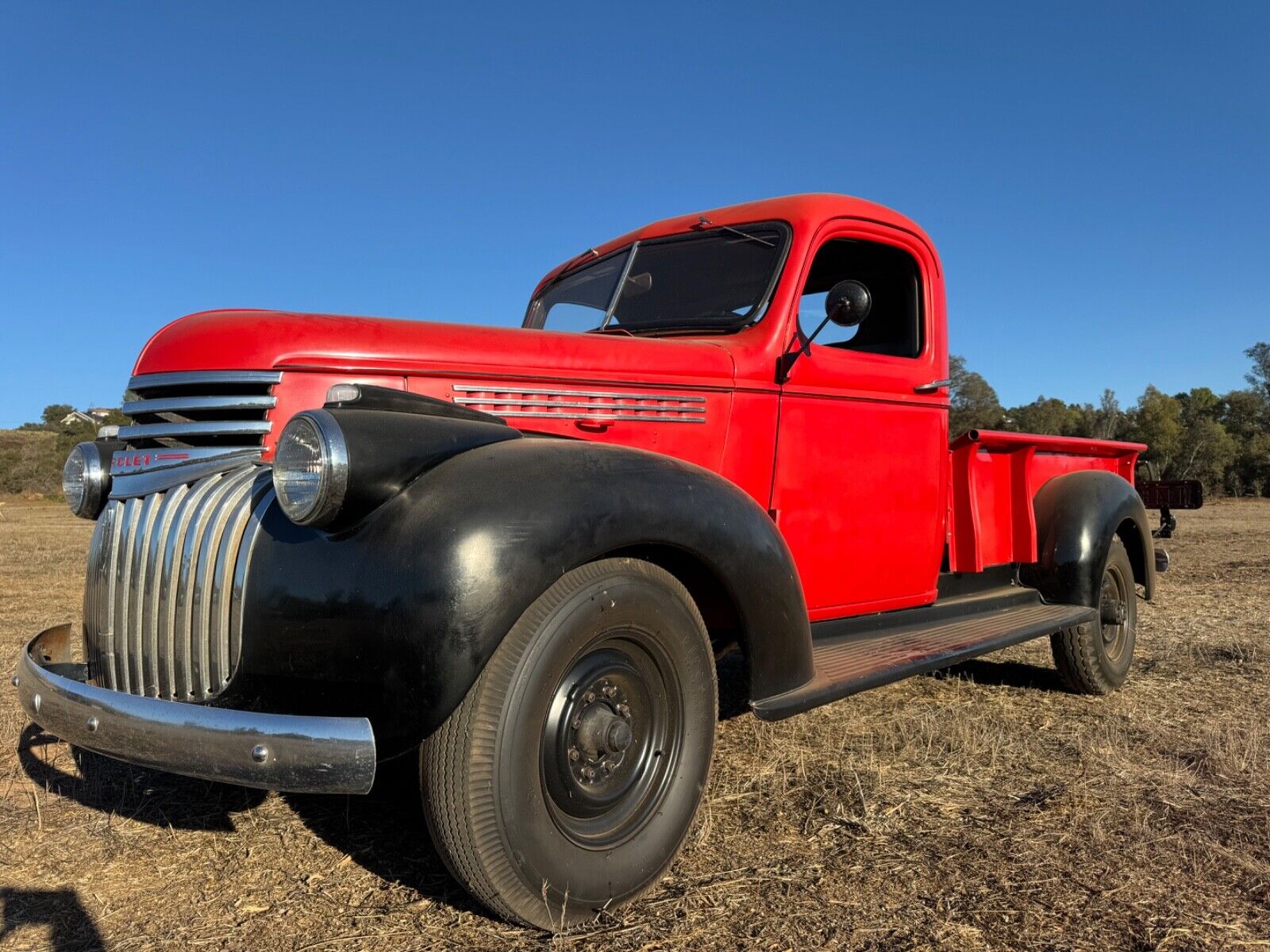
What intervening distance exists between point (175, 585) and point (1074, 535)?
12.9ft

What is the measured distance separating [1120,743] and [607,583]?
2594mm

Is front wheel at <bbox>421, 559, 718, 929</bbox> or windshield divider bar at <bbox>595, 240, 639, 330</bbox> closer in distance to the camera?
front wheel at <bbox>421, 559, 718, 929</bbox>

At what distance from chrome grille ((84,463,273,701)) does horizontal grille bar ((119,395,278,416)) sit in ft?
0.60

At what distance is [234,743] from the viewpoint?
186cm

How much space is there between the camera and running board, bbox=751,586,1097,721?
2.74 metres

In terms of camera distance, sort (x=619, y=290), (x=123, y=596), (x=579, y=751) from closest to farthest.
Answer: (x=579, y=751) < (x=123, y=596) < (x=619, y=290)

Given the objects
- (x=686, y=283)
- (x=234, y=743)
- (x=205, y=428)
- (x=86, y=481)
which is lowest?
(x=234, y=743)

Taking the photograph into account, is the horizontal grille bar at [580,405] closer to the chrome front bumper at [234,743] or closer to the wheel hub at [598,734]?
the wheel hub at [598,734]

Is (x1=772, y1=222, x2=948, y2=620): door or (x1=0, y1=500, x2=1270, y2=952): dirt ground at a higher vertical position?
(x1=772, y1=222, x2=948, y2=620): door

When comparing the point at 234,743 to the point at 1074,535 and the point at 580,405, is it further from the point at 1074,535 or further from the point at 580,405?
the point at 1074,535

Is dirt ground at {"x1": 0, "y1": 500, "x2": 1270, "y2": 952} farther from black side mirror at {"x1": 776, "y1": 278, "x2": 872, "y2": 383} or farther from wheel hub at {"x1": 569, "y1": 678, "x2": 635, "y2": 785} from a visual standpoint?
black side mirror at {"x1": 776, "y1": 278, "x2": 872, "y2": 383}

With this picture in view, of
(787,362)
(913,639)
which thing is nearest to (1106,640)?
(913,639)

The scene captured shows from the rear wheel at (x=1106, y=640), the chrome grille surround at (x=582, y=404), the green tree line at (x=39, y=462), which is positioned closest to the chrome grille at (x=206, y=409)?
the chrome grille surround at (x=582, y=404)

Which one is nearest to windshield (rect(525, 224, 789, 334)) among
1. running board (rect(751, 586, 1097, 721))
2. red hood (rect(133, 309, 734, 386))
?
red hood (rect(133, 309, 734, 386))
